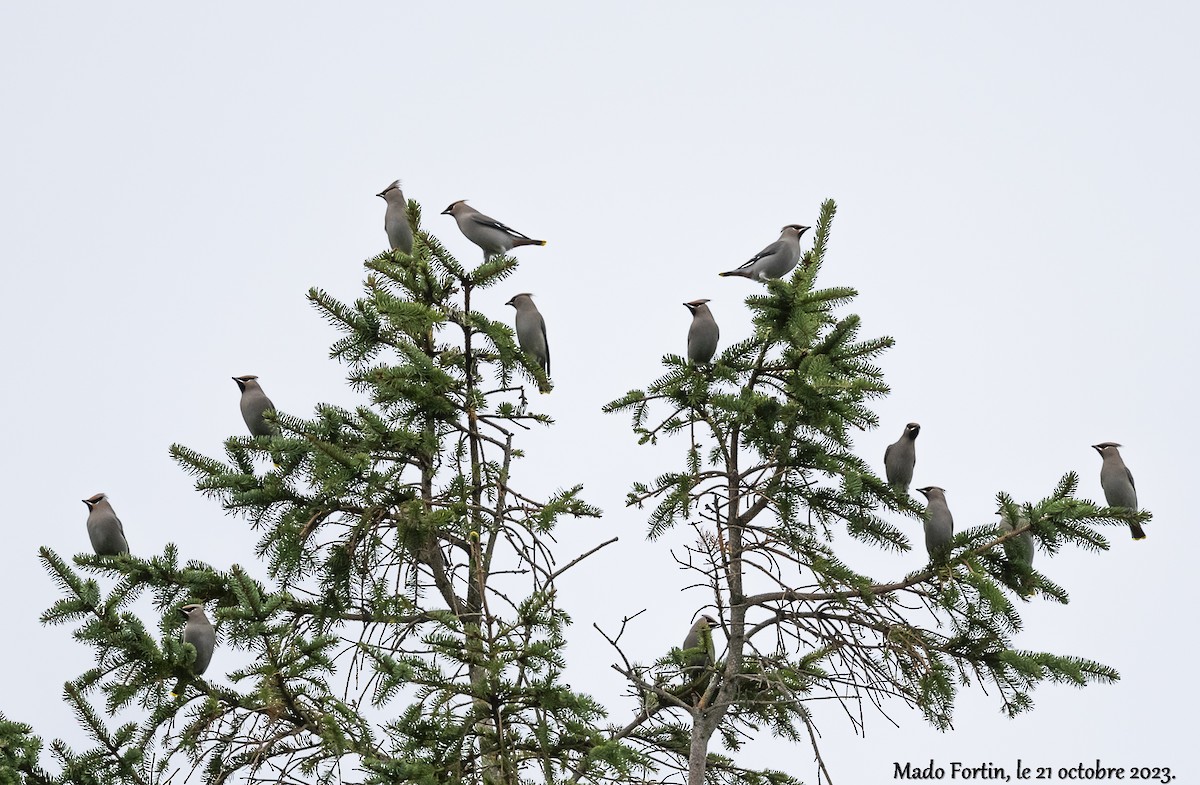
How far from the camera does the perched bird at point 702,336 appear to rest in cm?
890

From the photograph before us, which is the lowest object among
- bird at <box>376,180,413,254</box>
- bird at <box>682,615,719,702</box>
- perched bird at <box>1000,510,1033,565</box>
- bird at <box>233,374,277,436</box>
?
bird at <box>682,615,719,702</box>

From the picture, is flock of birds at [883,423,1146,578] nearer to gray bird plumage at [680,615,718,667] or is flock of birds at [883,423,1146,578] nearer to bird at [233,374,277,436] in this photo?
gray bird plumage at [680,615,718,667]

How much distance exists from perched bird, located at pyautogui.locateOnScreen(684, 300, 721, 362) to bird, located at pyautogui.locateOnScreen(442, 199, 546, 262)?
1406 mm

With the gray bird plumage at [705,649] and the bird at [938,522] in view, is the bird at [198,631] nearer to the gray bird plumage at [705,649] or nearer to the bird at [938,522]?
the gray bird plumage at [705,649]

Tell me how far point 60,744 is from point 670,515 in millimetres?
3143

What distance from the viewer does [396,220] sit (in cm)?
995

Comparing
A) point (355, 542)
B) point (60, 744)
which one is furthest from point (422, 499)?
point (60, 744)

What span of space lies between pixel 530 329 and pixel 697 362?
1.27 m

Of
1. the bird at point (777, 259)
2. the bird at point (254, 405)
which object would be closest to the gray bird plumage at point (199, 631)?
the bird at point (254, 405)

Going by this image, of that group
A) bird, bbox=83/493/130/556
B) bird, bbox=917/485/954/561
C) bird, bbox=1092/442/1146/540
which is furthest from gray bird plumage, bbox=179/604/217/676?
bird, bbox=1092/442/1146/540

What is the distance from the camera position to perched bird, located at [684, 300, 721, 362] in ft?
29.2

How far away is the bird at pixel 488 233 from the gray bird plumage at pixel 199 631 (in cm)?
362

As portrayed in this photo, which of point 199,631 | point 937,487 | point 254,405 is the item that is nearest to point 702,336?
point 937,487

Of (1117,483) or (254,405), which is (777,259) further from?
(254,405)
